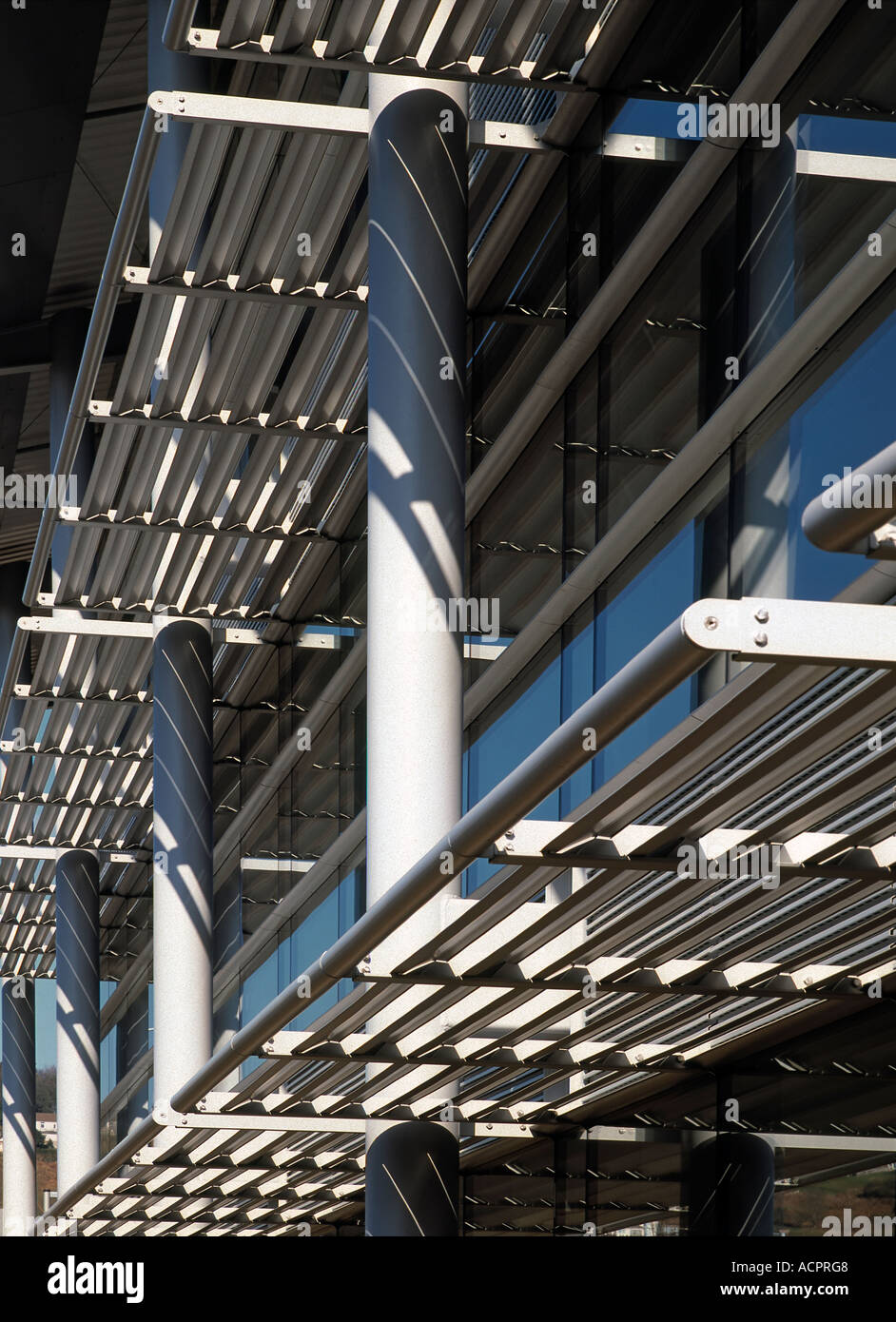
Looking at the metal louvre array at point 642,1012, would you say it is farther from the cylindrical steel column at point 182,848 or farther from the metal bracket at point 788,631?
the cylindrical steel column at point 182,848

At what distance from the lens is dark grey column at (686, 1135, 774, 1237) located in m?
10.5

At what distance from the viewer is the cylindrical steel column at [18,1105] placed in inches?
1155

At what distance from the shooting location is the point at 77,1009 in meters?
24.2

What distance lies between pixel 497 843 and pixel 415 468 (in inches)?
128

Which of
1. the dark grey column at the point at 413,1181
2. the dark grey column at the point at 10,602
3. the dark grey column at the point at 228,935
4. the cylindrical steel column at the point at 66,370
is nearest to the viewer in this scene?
the dark grey column at the point at 413,1181

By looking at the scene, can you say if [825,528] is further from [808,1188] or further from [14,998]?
[14,998]

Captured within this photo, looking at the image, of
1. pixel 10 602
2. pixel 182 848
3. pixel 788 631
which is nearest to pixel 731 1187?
pixel 788 631

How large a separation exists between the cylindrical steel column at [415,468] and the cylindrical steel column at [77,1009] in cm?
1511

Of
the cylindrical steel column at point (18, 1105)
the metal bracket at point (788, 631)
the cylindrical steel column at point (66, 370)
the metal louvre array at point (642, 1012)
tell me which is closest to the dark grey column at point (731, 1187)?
the metal louvre array at point (642, 1012)

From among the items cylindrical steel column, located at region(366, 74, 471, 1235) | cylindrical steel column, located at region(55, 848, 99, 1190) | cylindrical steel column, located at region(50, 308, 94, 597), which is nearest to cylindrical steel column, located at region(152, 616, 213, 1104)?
cylindrical steel column, located at region(50, 308, 94, 597)

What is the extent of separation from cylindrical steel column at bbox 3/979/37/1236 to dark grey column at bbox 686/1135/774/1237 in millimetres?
17948

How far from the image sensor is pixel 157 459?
13328mm

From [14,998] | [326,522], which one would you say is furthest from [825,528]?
[14,998]

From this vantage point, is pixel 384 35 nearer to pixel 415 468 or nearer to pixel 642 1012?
pixel 415 468
